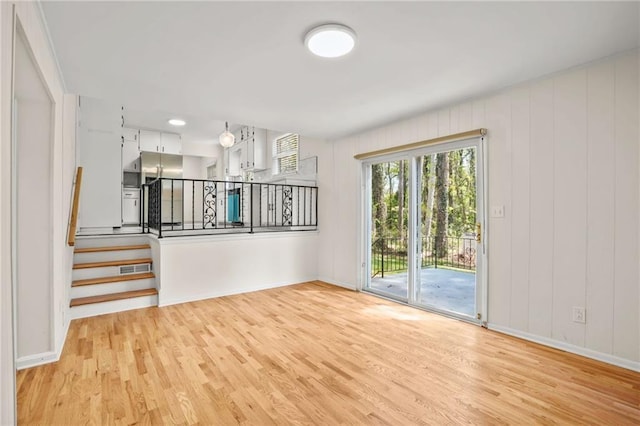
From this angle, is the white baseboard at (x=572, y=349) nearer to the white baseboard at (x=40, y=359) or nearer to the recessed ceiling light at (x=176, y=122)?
the white baseboard at (x=40, y=359)

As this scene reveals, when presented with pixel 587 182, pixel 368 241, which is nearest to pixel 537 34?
pixel 587 182

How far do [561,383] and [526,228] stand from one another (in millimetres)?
1304

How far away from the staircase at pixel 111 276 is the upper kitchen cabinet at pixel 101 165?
123 centimetres

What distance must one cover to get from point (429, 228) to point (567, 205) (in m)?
1.40

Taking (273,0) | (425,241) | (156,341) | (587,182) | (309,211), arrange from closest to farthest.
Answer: (273,0)
(587,182)
(156,341)
(425,241)
(309,211)

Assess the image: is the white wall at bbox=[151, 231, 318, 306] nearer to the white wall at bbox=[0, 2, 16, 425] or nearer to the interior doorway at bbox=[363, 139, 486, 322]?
the interior doorway at bbox=[363, 139, 486, 322]

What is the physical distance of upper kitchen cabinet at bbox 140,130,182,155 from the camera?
7051 mm

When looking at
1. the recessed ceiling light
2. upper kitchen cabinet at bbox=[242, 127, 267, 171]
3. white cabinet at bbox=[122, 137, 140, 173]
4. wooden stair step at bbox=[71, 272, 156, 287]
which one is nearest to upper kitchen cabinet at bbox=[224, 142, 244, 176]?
upper kitchen cabinet at bbox=[242, 127, 267, 171]

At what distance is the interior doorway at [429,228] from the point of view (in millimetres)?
3365

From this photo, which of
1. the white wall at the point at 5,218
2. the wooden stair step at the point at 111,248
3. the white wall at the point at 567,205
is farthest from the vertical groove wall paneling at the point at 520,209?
the wooden stair step at the point at 111,248

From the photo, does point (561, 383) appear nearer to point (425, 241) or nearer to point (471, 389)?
point (471, 389)

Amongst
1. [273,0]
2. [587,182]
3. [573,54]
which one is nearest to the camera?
[273,0]

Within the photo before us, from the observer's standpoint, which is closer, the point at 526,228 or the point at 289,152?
the point at 526,228

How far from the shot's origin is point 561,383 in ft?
6.98
